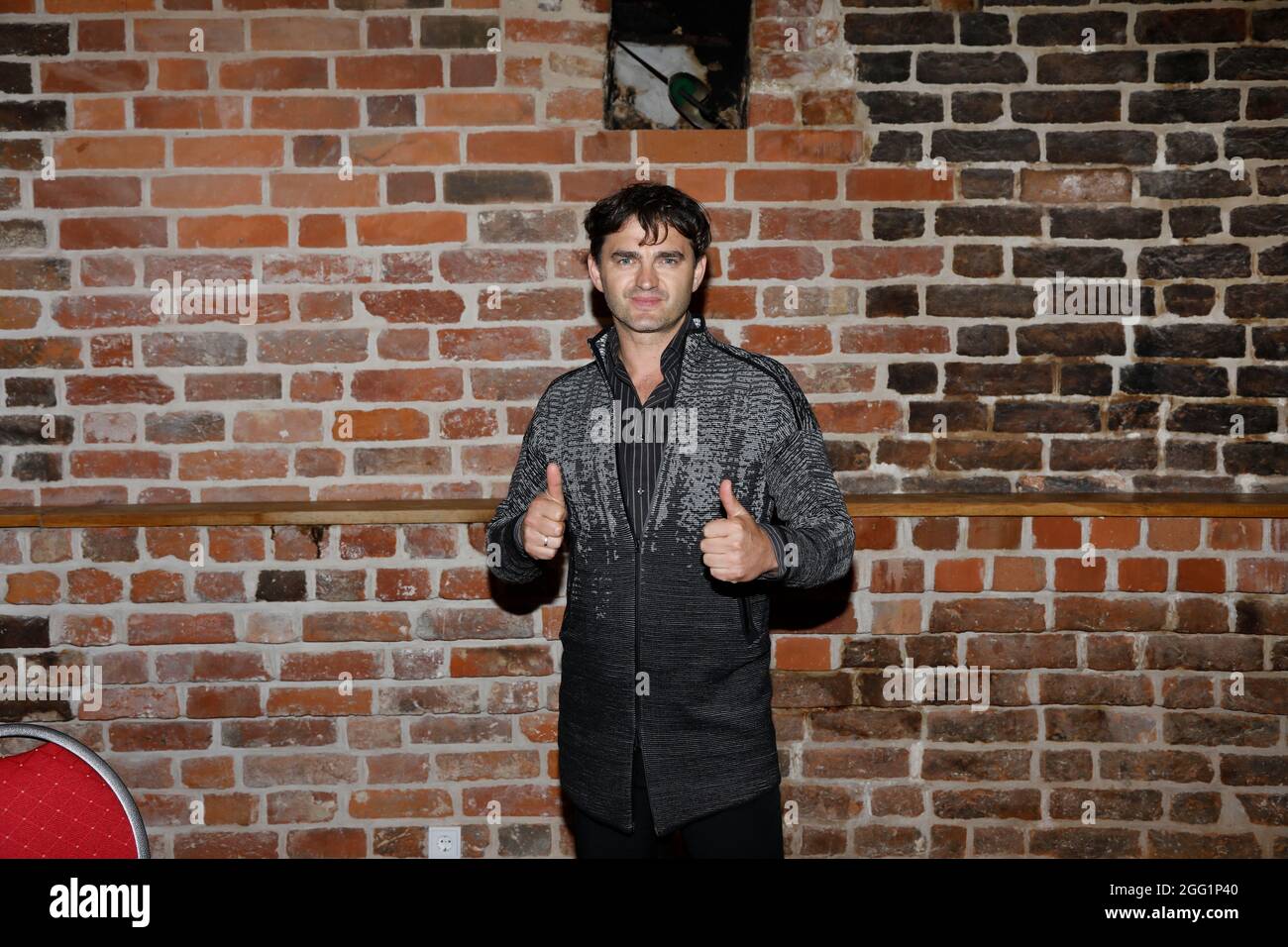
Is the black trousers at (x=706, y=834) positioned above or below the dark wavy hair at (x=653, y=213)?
below

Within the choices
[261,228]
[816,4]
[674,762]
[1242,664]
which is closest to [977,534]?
[1242,664]

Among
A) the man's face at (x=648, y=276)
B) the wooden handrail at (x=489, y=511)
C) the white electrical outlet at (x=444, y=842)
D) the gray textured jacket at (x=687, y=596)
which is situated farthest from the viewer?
the white electrical outlet at (x=444, y=842)

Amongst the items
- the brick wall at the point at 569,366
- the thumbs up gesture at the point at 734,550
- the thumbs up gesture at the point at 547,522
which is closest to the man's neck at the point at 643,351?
the thumbs up gesture at the point at 547,522

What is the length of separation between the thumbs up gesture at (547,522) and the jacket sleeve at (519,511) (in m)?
0.12

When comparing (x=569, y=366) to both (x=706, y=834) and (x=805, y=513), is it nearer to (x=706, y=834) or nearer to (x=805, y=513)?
(x=805, y=513)

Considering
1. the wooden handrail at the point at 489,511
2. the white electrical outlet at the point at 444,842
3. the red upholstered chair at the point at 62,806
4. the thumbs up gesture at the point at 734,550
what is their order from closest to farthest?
1. the red upholstered chair at the point at 62,806
2. the thumbs up gesture at the point at 734,550
3. the wooden handrail at the point at 489,511
4. the white electrical outlet at the point at 444,842

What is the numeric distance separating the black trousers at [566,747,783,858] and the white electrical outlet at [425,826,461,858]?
0.79 meters

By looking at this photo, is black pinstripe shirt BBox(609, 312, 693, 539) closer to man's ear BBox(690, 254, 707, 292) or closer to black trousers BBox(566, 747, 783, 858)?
man's ear BBox(690, 254, 707, 292)

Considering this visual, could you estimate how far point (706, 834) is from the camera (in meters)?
1.46

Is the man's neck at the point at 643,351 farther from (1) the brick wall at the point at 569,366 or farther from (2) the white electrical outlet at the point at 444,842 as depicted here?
(2) the white electrical outlet at the point at 444,842

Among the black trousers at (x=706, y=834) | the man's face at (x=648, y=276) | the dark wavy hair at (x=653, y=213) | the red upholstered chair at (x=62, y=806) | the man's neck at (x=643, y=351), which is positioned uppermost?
the dark wavy hair at (x=653, y=213)

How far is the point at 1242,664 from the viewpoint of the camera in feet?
6.95

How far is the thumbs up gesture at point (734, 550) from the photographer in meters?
1.31

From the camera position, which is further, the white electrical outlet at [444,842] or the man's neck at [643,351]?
the white electrical outlet at [444,842]
